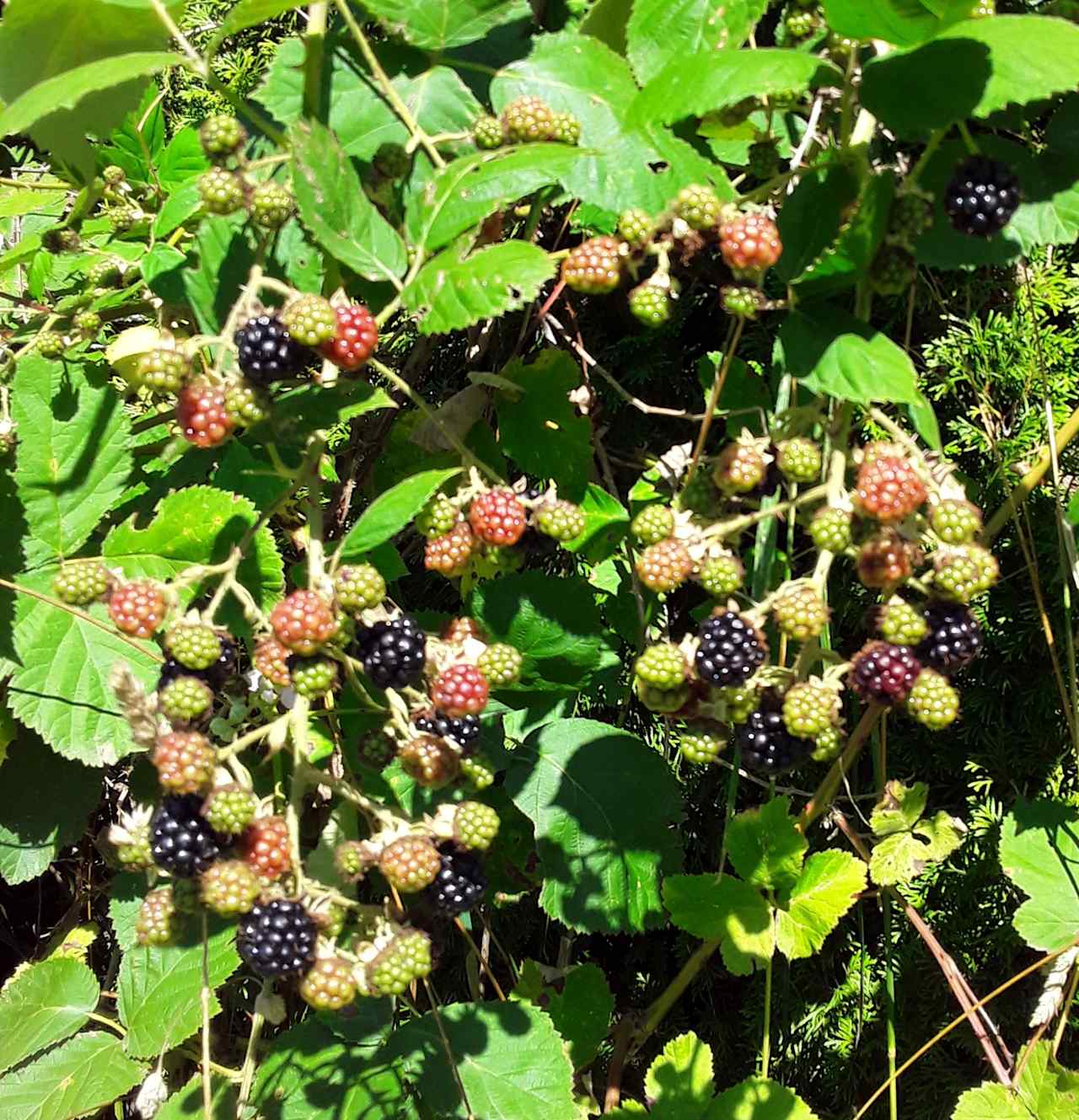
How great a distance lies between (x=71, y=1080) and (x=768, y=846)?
1.29 m

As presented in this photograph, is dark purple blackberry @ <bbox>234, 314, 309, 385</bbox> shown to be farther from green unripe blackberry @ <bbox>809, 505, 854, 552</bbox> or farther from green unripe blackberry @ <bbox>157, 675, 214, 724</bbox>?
green unripe blackberry @ <bbox>809, 505, 854, 552</bbox>

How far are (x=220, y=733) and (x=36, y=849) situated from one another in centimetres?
47

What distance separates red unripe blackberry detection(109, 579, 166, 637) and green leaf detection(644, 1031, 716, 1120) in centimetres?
97

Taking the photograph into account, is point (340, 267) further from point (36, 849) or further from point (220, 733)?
point (36, 849)

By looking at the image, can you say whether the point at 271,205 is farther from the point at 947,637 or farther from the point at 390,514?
the point at 947,637

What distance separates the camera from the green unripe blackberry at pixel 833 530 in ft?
3.97

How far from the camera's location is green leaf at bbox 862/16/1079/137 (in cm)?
101

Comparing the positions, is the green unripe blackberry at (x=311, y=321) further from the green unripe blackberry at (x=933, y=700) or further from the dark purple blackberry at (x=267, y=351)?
the green unripe blackberry at (x=933, y=700)

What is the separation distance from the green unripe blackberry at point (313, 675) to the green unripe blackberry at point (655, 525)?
40cm

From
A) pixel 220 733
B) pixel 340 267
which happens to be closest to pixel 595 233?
pixel 340 267

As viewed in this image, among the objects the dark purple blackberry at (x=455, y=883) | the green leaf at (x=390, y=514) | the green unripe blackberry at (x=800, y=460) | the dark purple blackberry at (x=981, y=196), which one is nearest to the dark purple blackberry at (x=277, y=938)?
the dark purple blackberry at (x=455, y=883)

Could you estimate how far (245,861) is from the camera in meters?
1.23

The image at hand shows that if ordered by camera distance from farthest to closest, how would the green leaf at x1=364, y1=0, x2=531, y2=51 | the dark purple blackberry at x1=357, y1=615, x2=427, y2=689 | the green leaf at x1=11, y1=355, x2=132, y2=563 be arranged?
the green leaf at x1=11, y1=355, x2=132, y2=563 < the green leaf at x1=364, y1=0, x2=531, y2=51 < the dark purple blackberry at x1=357, y1=615, x2=427, y2=689

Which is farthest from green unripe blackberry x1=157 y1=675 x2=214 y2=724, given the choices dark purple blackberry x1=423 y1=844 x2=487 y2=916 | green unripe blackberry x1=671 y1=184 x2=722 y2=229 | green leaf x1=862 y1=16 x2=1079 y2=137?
green leaf x1=862 y1=16 x2=1079 y2=137
